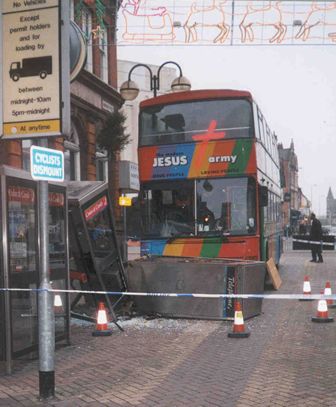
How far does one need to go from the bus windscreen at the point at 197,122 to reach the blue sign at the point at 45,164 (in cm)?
700

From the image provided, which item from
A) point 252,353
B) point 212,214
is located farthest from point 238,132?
point 252,353

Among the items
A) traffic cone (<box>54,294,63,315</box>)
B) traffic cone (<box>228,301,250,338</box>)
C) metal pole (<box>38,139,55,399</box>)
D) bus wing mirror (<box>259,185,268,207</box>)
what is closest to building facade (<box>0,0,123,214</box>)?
bus wing mirror (<box>259,185,268,207</box>)

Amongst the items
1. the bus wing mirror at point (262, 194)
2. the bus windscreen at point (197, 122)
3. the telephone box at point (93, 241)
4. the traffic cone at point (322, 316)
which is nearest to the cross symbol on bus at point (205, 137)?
the bus windscreen at point (197, 122)

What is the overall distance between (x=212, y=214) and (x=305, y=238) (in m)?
20.0

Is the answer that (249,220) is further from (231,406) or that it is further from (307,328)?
(231,406)

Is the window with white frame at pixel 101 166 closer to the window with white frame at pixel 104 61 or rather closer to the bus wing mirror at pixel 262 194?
the window with white frame at pixel 104 61

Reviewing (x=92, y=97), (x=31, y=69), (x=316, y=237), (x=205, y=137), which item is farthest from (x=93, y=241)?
(x=316, y=237)

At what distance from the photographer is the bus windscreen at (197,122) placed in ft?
40.6

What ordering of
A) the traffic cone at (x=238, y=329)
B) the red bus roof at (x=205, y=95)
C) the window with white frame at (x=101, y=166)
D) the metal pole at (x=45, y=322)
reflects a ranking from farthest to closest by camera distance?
the window with white frame at (x=101, y=166) < the red bus roof at (x=205, y=95) < the traffic cone at (x=238, y=329) < the metal pole at (x=45, y=322)

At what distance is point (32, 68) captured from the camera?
5.72m

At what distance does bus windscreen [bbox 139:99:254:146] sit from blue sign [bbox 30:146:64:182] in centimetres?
700

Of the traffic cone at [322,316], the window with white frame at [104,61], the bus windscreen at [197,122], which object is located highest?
the window with white frame at [104,61]

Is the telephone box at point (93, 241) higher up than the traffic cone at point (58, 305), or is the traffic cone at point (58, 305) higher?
the telephone box at point (93, 241)

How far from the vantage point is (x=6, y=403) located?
212 inches
